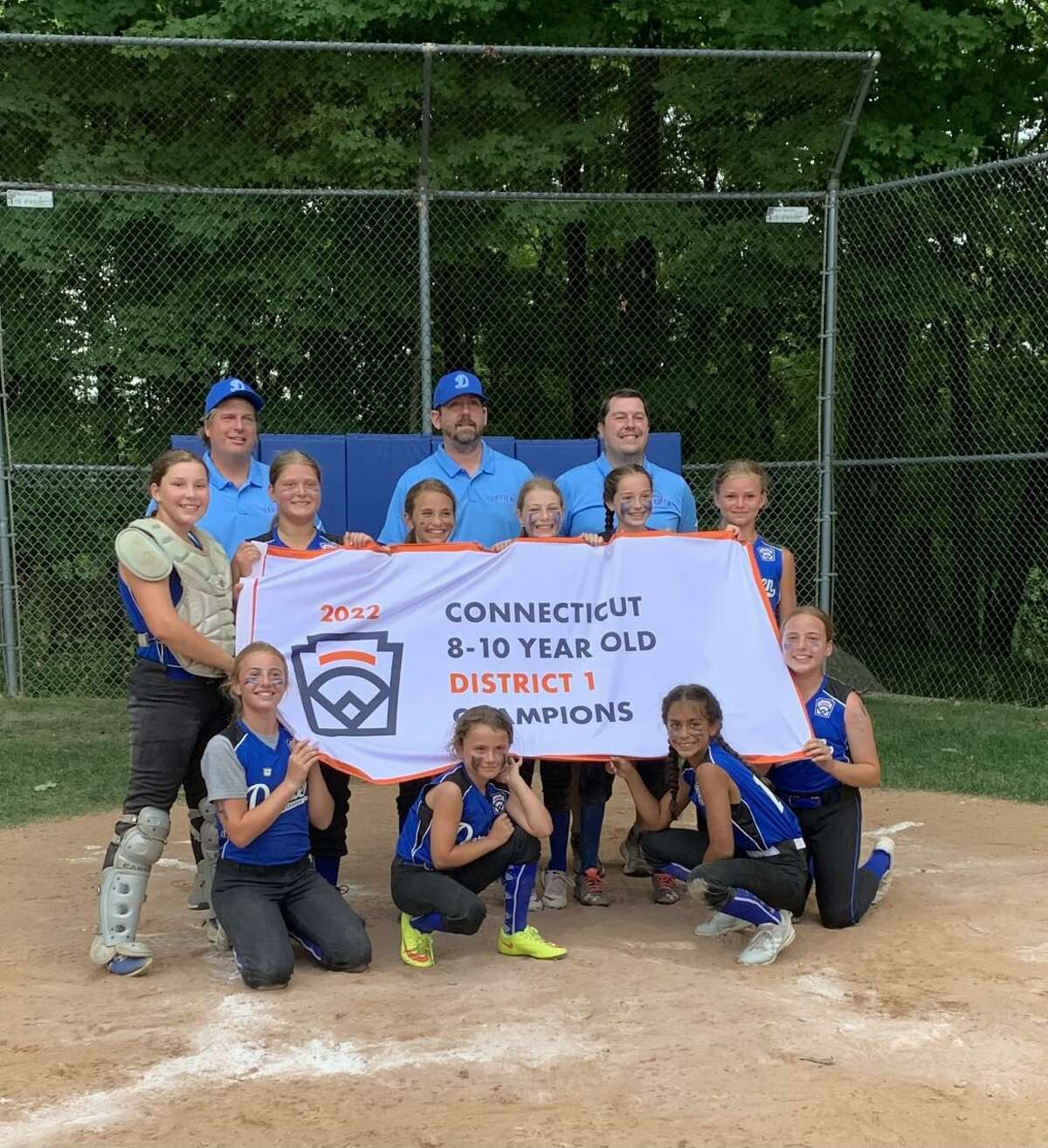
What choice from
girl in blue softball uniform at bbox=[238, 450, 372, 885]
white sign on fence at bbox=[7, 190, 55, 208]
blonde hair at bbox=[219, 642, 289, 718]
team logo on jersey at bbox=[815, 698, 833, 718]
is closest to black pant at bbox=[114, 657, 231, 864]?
blonde hair at bbox=[219, 642, 289, 718]

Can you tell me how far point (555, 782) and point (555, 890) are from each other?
45cm

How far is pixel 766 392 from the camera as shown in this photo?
12.4m

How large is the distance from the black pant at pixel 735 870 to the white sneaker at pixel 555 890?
0.47 metres

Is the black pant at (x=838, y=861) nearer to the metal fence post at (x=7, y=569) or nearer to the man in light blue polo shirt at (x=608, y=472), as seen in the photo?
the man in light blue polo shirt at (x=608, y=472)

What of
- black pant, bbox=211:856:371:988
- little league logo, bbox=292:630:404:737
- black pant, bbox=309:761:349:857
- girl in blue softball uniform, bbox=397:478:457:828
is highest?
girl in blue softball uniform, bbox=397:478:457:828

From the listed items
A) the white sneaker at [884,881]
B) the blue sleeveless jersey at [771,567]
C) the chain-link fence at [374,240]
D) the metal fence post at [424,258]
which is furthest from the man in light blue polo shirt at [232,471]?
the chain-link fence at [374,240]

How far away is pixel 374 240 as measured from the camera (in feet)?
35.1

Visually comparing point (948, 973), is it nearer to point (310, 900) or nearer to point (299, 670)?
point (310, 900)

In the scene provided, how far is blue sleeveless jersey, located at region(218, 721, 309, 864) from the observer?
4621mm

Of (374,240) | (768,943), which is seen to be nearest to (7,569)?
(374,240)

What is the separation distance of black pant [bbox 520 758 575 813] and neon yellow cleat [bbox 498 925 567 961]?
2.72ft

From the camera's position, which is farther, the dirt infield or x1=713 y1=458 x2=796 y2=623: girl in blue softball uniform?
x1=713 y1=458 x2=796 y2=623: girl in blue softball uniform

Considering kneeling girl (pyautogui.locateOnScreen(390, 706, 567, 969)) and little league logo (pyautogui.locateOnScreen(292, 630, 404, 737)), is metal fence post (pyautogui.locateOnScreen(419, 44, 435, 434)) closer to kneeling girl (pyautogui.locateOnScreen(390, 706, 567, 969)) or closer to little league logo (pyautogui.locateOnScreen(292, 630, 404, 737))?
little league logo (pyautogui.locateOnScreen(292, 630, 404, 737))

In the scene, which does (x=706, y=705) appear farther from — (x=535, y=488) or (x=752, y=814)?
(x=535, y=488)
